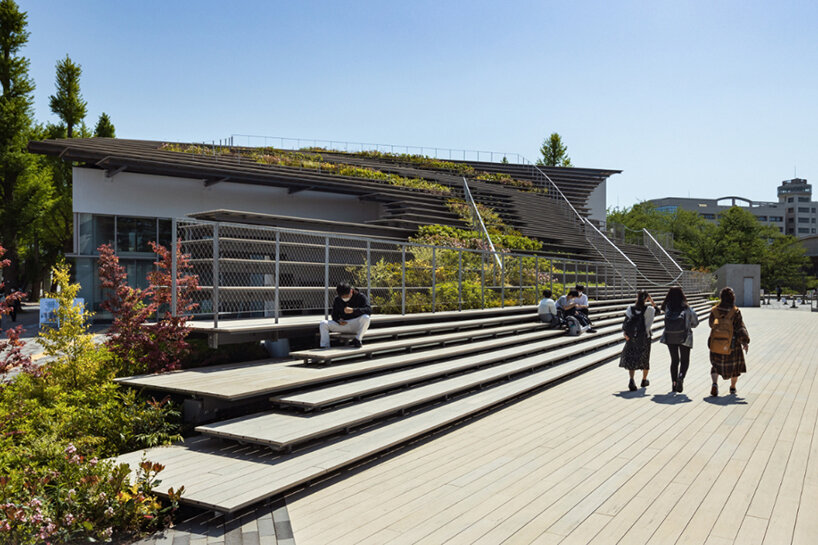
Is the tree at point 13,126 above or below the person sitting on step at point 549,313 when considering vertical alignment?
above

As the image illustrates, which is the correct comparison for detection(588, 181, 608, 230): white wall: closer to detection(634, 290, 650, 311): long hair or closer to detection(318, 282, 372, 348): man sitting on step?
detection(634, 290, 650, 311): long hair

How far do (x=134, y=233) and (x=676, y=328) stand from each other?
1685cm

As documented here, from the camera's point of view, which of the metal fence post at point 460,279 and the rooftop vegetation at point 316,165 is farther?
the rooftop vegetation at point 316,165

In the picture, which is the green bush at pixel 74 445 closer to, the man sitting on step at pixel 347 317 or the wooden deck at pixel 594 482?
the wooden deck at pixel 594 482

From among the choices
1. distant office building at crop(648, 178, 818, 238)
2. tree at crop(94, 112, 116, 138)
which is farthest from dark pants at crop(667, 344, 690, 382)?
distant office building at crop(648, 178, 818, 238)

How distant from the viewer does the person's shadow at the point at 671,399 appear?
28.6ft

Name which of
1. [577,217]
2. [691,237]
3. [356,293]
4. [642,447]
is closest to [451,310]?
[356,293]

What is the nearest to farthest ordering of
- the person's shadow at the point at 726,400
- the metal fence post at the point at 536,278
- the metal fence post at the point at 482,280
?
1. the person's shadow at the point at 726,400
2. the metal fence post at the point at 482,280
3. the metal fence post at the point at 536,278

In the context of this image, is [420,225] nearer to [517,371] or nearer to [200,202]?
[200,202]

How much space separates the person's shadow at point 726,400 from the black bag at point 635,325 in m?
1.42

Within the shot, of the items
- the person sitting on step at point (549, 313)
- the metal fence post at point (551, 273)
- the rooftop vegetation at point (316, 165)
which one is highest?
the rooftop vegetation at point (316, 165)

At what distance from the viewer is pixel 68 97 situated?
118 feet

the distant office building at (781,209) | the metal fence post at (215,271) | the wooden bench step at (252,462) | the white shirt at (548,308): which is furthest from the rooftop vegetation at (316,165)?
the distant office building at (781,209)

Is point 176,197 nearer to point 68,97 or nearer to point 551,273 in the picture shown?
point 551,273
